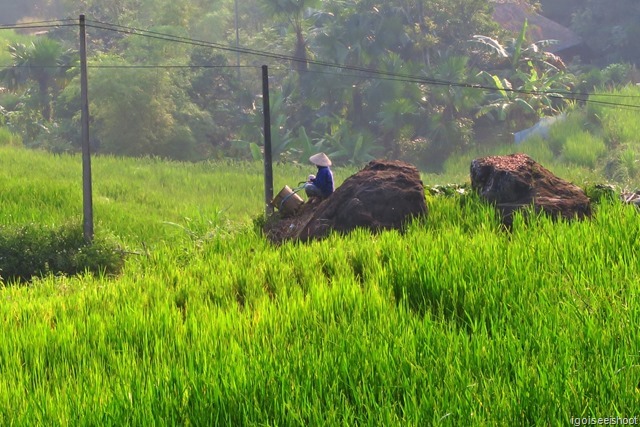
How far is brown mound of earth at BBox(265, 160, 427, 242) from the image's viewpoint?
1103 centimetres

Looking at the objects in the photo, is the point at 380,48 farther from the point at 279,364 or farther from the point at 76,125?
the point at 279,364

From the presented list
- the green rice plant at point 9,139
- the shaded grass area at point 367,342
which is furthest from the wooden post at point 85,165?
the green rice plant at point 9,139

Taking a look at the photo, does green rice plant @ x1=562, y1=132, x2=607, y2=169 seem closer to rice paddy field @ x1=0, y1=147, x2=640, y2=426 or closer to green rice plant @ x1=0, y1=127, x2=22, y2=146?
rice paddy field @ x1=0, y1=147, x2=640, y2=426

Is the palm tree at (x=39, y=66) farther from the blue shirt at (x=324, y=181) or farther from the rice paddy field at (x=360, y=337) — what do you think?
the rice paddy field at (x=360, y=337)

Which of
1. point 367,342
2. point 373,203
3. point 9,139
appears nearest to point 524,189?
point 373,203

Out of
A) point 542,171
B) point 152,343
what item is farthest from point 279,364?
point 542,171

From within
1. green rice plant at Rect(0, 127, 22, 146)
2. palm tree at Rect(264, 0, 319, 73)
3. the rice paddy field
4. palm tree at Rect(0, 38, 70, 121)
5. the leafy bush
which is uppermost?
palm tree at Rect(264, 0, 319, 73)

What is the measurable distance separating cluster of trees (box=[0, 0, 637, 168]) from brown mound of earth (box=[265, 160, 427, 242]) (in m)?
19.2

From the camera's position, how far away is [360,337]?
5.31 m

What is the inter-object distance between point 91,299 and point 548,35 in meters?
38.8

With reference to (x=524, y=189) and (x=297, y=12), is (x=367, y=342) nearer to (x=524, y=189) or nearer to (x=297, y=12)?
(x=524, y=189)

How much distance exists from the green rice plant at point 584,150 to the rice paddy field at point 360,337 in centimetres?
1681

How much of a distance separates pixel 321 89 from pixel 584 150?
12.8 metres

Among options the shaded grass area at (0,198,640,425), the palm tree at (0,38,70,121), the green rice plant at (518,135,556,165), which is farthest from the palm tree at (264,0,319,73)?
the shaded grass area at (0,198,640,425)
